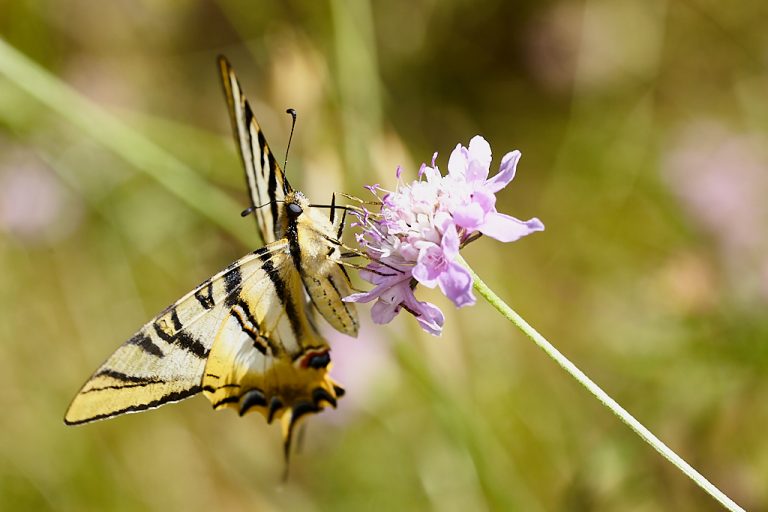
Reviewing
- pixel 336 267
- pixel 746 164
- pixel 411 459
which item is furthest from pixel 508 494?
pixel 746 164

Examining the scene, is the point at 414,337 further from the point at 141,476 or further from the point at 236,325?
the point at 141,476

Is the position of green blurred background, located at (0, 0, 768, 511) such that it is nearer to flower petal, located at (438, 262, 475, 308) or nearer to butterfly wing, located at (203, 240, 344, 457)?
butterfly wing, located at (203, 240, 344, 457)

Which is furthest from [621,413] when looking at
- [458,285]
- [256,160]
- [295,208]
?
[256,160]

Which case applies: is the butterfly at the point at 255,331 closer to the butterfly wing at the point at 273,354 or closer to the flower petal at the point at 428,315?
the butterfly wing at the point at 273,354

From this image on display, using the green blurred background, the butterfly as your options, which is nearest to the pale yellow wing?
the butterfly

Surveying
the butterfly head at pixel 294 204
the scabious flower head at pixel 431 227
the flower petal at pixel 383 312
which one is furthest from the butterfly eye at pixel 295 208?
the flower petal at pixel 383 312

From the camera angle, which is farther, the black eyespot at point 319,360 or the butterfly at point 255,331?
the black eyespot at point 319,360
